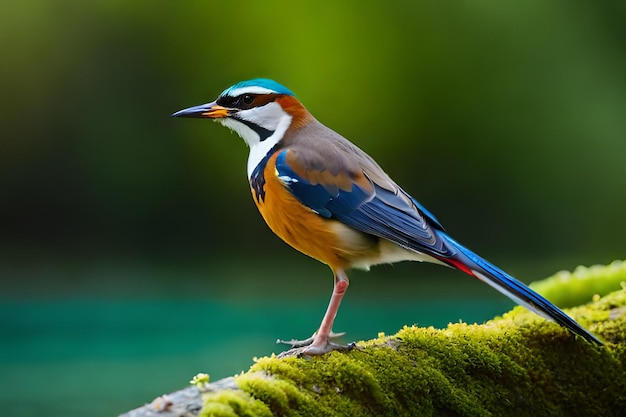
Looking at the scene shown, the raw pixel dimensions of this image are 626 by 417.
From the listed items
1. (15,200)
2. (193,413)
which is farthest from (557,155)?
(193,413)

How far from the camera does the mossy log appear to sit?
213 centimetres

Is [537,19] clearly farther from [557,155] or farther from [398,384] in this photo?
[398,384]

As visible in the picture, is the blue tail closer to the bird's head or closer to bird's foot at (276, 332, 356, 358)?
bird's foot at (276, 332, 356, 358)

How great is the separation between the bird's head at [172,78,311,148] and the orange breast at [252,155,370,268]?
215 mm

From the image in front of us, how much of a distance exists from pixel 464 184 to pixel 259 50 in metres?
4.51

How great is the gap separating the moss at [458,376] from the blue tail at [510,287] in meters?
0.18

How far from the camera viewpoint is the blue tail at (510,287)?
2.58 meters

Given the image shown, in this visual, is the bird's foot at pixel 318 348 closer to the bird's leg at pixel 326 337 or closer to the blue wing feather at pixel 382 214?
the bird's leg at pixel 326 337

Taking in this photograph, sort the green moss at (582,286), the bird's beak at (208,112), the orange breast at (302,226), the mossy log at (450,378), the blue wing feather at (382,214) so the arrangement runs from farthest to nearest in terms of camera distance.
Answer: the green moss at (582,286), the bird's beak at (208,112), the orange breast at (302,226), the blue wing feather at (382,214), the mossy log at (450,378)

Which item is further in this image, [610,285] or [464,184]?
[464,184]

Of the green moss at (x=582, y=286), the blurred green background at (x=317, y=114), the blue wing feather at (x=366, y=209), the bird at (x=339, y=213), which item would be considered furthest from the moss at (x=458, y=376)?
the blurred green background at (x=317, y=114)

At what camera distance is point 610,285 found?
3.85 meters

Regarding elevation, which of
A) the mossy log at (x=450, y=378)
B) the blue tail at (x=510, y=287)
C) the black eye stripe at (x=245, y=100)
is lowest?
the mossy log at (x=450, y=378)

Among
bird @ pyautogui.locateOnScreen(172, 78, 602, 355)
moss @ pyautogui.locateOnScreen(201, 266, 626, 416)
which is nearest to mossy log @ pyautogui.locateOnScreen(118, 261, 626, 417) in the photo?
moss @ pyautogui.locateOnScreen(201, 266, 626, 416)
